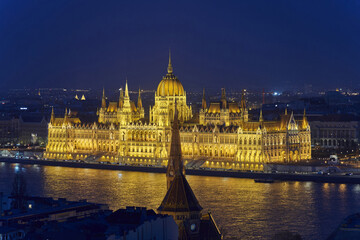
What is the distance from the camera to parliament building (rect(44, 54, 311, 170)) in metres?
80.2

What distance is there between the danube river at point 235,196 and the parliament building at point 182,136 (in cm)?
624

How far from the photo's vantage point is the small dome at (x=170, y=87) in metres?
88.6

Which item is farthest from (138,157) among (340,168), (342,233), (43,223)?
(342,233)

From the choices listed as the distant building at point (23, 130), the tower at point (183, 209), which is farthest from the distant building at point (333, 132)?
the tower at point (183, 209)

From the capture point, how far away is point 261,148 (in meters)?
79.1

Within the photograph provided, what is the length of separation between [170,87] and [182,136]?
17.9 ft

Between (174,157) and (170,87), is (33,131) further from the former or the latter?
(174,157)

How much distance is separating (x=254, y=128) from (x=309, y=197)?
18.2 metres

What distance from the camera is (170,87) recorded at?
88750 mm

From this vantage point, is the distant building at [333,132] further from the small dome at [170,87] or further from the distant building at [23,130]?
the distant building at [23,130]

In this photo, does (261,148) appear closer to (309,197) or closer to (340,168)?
(340,168)

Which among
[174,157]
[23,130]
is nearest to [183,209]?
[174,157]

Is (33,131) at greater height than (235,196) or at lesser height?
greater

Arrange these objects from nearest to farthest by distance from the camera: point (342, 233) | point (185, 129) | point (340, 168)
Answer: point (342, 233)
point (340, 168)
point (185, 129)
